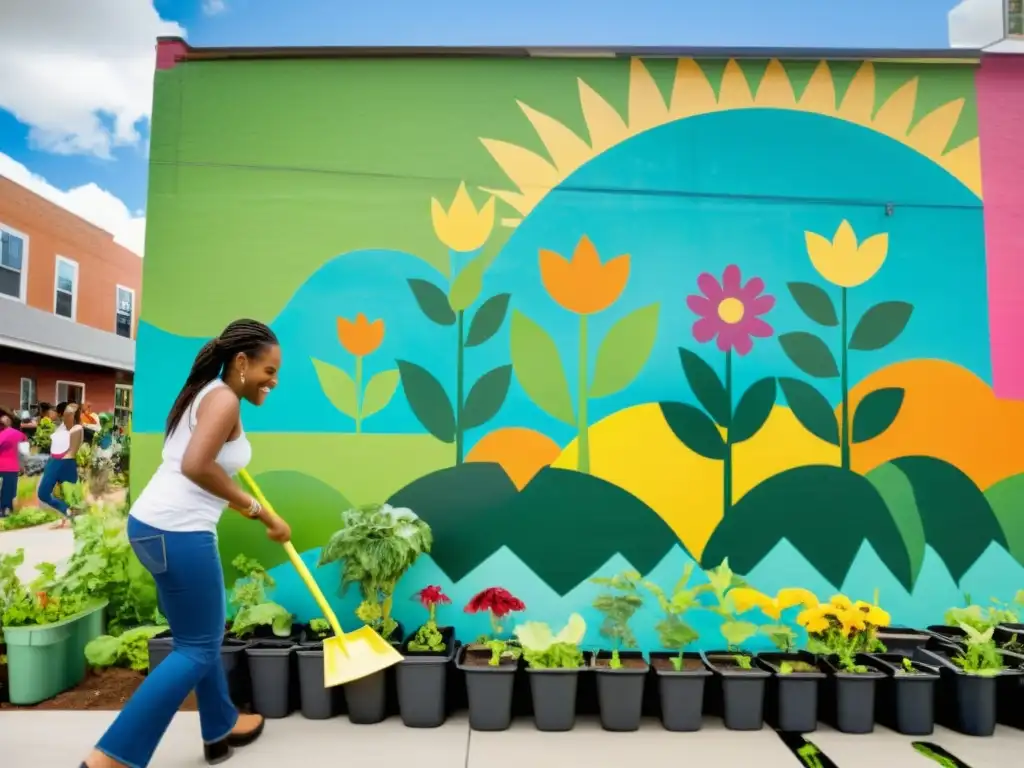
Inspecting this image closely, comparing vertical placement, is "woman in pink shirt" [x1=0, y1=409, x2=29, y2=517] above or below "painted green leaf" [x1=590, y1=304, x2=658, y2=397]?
below

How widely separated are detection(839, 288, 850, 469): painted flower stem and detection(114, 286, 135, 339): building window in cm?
1667

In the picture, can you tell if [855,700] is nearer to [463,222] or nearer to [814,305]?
[814,305]

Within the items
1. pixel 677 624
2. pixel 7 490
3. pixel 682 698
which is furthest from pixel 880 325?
pixel 7 490

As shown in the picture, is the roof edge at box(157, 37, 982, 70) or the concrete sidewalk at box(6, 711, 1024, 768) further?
the roof edge at box(157, 37, 982, 70)

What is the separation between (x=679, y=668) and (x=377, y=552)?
1486 millimetres

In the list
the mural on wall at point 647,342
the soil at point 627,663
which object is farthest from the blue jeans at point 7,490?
the soil at point 627,663

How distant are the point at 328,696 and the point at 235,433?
1327mm

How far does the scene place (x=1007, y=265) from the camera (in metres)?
3.80

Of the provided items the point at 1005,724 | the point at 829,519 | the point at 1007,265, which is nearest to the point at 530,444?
the point at 829,519

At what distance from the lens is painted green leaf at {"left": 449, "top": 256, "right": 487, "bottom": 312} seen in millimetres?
3623

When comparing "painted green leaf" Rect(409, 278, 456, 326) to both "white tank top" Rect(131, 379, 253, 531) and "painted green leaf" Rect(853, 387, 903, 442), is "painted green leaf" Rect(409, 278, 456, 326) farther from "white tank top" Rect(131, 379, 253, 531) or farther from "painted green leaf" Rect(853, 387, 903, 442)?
"painted green leaf" Rect(853, 387, 903, 442)

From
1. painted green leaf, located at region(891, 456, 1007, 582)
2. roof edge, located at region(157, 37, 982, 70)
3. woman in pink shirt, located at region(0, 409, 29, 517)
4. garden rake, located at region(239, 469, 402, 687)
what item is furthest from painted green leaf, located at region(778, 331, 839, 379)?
woman in pink shirt, located at region(0, 409, 29, 517)

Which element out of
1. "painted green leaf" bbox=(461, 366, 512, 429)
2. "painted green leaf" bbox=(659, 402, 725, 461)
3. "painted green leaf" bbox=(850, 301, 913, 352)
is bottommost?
"painted green leaf" bbox=(659, 402, 725, 461)

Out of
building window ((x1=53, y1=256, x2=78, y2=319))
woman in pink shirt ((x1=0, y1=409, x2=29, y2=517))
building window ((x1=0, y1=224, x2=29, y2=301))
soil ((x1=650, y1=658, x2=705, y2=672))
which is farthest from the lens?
building window ((x1=53, y1=256, x2=78, y2=319))
